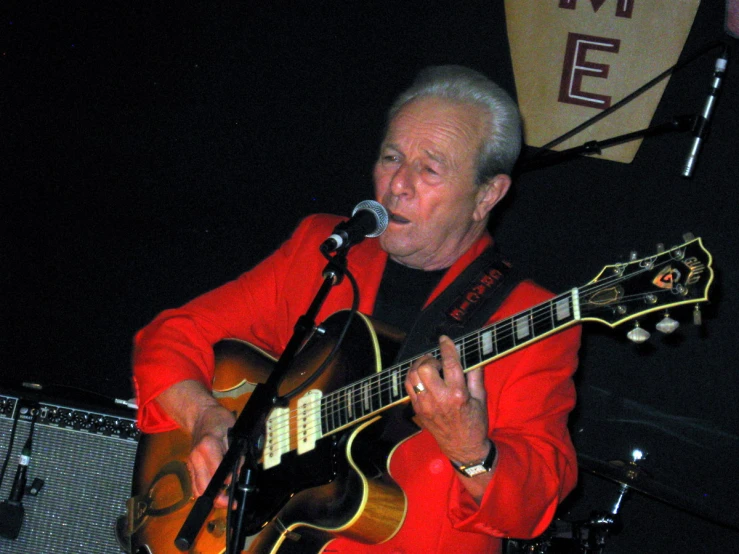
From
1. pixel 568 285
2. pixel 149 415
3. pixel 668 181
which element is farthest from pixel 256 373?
pixel 668 181

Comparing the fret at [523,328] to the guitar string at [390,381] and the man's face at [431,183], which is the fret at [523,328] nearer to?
the guitar string at [390,381]

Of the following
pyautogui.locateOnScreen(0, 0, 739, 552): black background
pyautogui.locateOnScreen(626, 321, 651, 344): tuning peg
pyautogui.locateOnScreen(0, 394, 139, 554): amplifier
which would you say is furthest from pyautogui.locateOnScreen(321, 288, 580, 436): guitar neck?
pyautogui.locateOnScreen(0, 0, 739, 552): black background

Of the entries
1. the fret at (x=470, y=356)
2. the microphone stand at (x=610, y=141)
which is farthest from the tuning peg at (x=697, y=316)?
the microphone stand at (x=610, y=141)

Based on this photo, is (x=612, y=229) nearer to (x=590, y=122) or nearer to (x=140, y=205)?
(x=590, y=122)

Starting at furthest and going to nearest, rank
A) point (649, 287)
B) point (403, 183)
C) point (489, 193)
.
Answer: point (489, 193), point (403, 183), point (649, 287)

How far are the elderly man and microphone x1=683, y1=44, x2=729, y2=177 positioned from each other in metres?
0.71

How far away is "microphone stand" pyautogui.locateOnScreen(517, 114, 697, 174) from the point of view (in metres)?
2.82

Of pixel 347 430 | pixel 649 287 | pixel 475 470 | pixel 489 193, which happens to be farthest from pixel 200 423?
pixel 649 287

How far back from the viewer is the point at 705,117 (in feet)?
9.20

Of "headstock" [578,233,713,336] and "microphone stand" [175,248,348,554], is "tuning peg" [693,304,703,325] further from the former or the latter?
"microphone stand" [175,248,348,554]

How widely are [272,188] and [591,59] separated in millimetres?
1669

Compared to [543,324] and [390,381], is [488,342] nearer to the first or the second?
[543,324]

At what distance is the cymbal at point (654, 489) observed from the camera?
2.50 metres

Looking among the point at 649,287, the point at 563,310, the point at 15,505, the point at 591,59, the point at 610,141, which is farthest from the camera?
the point at 591,59
